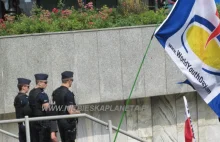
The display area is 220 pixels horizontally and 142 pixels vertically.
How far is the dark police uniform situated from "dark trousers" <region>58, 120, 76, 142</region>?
0.19 metres

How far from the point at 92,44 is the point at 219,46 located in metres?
4.94

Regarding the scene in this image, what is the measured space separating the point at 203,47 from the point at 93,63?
4.86 meters

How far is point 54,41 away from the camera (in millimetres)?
13727

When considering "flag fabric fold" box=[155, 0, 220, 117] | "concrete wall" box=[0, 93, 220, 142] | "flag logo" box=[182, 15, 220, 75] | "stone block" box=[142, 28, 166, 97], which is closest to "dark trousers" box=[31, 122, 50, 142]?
"concrete wall" box=[0, 93, 220, 142]

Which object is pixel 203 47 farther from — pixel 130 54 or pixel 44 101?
pixel 130 54

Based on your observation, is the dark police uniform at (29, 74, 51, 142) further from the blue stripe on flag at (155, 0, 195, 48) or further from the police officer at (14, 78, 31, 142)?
the blue stripe on flag at (155, 0, 195, 48)

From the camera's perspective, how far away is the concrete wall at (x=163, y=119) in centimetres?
1448

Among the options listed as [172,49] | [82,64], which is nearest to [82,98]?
[82,64]

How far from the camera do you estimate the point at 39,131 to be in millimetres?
11586

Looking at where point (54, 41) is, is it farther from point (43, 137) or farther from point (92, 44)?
point (43, 137)

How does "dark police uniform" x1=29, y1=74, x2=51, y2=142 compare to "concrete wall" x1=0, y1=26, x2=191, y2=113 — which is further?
"concrete wall" x1=0, y1=26, x2=191, y2=113

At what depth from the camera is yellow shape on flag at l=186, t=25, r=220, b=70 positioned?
930cm

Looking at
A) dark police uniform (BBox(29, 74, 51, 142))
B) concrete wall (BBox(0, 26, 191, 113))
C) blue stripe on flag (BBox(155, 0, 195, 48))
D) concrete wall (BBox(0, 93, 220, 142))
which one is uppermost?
blue stripe on flag (BBox(155, 0, 195, 48))

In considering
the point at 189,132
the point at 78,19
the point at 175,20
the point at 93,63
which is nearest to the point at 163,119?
the point at 93,63
